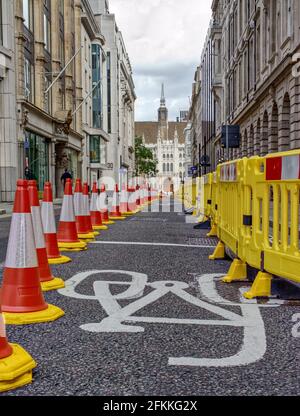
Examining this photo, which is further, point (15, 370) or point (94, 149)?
point (94, 149)

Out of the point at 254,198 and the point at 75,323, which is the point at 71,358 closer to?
the point at 75,323

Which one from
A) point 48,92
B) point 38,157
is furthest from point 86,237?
point 48,92

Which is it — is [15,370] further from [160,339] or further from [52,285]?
[52,285]

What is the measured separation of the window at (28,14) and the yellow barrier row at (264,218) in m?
27.0

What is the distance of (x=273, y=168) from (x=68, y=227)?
4.26 meters

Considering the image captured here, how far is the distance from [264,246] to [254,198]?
0.49 m

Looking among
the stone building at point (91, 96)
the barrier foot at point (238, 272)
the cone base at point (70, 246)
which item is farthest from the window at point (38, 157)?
the barrier foot at point (238, 272)

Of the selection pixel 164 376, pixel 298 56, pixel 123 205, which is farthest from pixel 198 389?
pixel 298 56

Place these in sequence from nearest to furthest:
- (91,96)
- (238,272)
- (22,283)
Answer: (22,283)
(238,272)
(91,96)

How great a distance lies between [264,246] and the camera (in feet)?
15.4

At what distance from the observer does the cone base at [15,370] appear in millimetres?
2561

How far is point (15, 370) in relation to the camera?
2623mm

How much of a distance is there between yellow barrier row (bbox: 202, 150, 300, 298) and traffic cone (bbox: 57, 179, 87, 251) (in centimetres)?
268

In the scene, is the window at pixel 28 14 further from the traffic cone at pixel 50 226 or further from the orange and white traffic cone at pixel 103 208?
the traffic cone at pixel 50 226
